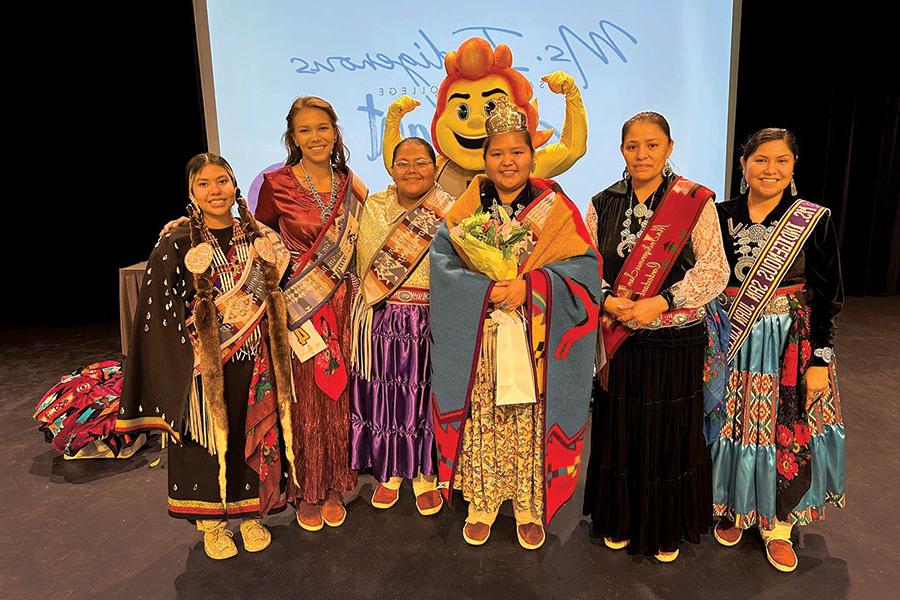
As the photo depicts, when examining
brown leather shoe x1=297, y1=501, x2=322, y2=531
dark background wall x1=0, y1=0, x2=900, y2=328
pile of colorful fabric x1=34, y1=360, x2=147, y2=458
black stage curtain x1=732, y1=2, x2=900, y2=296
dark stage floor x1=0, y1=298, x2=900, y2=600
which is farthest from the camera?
dark background wall x1=0, y1=0, x2=900, y2=328

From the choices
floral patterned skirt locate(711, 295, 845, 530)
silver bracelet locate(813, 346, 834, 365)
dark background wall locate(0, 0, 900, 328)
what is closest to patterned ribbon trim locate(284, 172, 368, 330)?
floral patterned skirt locate(711, 295, 845, 530)

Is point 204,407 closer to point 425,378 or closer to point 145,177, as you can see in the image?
point 425,378

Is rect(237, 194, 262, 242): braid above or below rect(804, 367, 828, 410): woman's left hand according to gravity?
above

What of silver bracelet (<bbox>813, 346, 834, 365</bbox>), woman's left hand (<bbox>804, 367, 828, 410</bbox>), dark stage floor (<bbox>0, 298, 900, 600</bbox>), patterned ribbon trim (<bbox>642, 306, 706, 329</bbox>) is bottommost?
dark stage floor (<bbox>0, 298, 900, 600</bbox>)

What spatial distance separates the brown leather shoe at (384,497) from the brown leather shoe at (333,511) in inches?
5.4

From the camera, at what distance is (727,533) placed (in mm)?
1945

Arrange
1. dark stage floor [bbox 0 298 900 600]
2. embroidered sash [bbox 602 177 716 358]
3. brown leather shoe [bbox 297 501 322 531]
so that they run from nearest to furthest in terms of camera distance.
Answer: embroidered sash [bbox 602 177 716 358] → dark stage floor [bbox 0 298 900 600] → brown leather shoe [bbox 297 501 322 531]

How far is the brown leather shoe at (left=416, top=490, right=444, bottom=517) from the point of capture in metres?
2.18

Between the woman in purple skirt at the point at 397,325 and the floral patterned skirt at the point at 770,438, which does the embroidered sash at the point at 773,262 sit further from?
the woman in purple skirt at the point at 397,325

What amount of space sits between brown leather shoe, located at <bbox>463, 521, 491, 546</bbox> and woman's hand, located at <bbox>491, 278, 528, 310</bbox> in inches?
31.7

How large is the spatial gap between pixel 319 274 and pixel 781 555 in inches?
67.3

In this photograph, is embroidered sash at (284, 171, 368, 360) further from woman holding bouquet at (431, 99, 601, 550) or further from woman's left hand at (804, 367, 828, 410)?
woman's left hand at (804, 367, 828, 410)

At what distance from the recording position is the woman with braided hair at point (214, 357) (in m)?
1.72

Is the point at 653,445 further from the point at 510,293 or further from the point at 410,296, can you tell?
the point at 410,296
